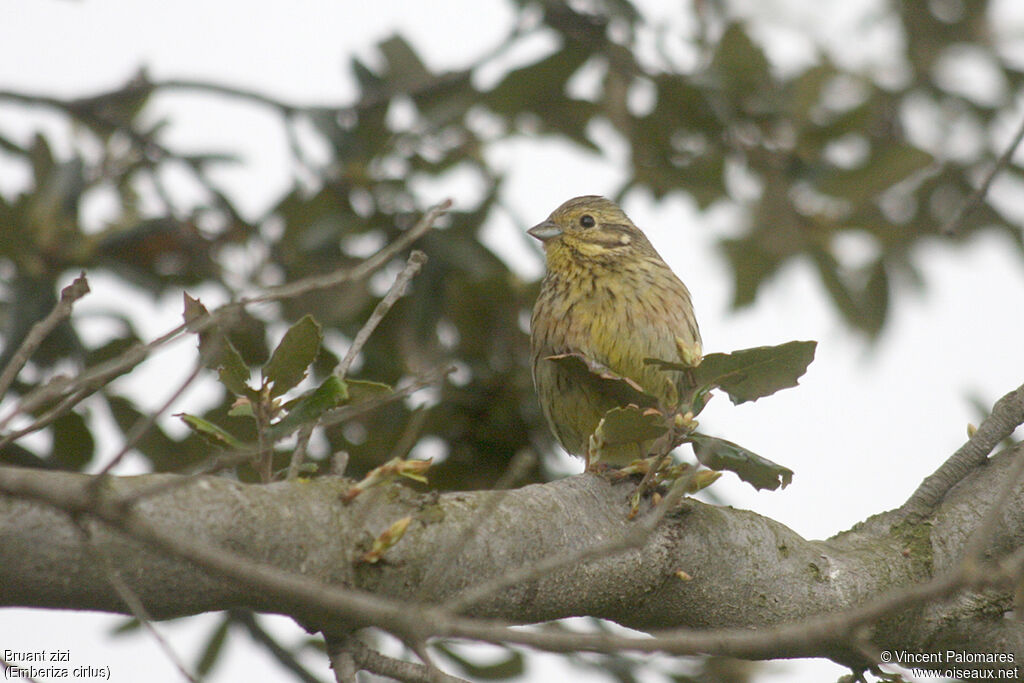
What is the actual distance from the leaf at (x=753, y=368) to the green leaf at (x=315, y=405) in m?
0.66

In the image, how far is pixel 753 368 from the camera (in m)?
2.52

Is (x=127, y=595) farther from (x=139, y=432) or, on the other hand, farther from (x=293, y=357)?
(x=293, y=357)

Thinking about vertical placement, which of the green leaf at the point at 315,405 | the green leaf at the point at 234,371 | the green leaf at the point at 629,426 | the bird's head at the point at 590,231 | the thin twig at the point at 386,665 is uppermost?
the bird's head at the point at 590,231

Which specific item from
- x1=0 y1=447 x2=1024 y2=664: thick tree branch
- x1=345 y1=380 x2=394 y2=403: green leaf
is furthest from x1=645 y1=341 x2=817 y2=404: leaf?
x1=345 y1=380 x2=394 y2=403: green leaf

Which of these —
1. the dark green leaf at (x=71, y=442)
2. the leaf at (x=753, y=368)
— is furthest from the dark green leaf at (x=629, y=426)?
the dark green leaf at (x=71, y=442)

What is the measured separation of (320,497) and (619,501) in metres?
0.77

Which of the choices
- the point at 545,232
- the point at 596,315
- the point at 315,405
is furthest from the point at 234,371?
the point at 545,232

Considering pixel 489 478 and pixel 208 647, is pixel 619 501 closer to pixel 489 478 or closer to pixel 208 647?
pixel 489 478

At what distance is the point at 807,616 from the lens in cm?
261

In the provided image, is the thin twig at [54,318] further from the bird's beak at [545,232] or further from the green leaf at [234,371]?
the bird's beak at [545,232]

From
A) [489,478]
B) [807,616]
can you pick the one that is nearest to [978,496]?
[807,616]

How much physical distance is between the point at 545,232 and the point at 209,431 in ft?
8.14

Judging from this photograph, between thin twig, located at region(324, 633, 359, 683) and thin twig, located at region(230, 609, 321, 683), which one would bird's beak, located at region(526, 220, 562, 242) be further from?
thin twig, located at region(324, 633, 359, 683)

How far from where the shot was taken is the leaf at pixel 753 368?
2.50m
